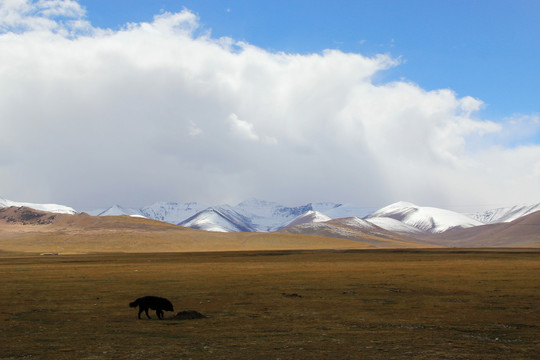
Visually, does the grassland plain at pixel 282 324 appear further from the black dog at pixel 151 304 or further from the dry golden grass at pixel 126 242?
the dry golden grass at pixel 126 242

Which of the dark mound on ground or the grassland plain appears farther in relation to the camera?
the dark mound on ground

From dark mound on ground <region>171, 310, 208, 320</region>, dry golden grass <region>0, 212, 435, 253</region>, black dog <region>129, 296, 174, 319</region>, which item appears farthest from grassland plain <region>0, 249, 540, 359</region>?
dry golden grass <region>0, 212, 435, 253</region>

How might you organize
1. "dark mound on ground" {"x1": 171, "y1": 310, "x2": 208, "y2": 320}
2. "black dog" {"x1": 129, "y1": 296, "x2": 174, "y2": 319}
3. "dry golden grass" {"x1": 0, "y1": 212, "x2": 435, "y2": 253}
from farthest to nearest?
1. "dry golden grass" {"x1": 0, "y1": 212, "x2": 435, "y2": 253}
2. "black dog" {"x1": 129, "y1": 296, "x2": 174, "y2": 319}
3. "dark mound on ground" {"x1": 171, "y1": 310, "x2": 208, "y2": 320}

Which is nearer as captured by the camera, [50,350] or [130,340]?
[50,350]

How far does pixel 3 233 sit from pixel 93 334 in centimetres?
20460

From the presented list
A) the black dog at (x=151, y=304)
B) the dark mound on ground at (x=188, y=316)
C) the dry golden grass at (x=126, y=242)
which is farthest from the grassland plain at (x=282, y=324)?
the dry golden grass at (x=126, y=242)

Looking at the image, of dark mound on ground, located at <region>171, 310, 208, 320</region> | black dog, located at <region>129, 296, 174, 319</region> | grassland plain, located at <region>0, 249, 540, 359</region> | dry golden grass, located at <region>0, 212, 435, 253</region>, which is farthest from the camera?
dry golden grass, located at <region>0, 212, 435, 253</region>

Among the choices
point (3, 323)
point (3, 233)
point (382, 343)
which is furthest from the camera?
point (3, 233)

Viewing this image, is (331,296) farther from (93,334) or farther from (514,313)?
(93,334)

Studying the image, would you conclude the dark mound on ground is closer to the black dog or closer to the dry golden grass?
the black dog

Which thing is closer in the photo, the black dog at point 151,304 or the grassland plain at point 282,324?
the grassland plain at point 282,324

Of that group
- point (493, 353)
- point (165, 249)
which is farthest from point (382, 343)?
point (165, 249)

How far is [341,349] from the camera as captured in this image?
571 inches

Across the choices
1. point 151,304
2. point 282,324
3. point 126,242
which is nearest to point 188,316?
point 151,304
